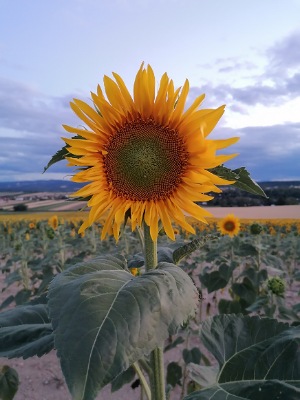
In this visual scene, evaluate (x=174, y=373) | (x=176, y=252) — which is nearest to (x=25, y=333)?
(x=176, y=252)

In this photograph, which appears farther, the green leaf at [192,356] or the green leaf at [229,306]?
the green leaf at [229,306]

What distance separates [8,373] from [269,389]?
5.81 feet

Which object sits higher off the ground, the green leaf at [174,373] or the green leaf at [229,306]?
the green leaf at [229,306]

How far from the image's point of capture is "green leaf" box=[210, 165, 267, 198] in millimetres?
1356

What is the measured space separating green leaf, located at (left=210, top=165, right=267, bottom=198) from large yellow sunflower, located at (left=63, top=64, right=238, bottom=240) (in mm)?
50

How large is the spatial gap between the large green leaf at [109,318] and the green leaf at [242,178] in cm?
39

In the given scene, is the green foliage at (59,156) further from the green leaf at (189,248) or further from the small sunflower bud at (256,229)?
the small sunflower bud at (256,229)

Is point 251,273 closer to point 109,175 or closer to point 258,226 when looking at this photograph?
point 258,226

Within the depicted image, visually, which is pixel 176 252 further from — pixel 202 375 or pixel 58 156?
pixel 58 156

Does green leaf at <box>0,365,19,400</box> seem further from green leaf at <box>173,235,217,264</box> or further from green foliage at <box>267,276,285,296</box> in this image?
green foliage at <box>267,276,285,296</box>

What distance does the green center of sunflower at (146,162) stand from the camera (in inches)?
58.4

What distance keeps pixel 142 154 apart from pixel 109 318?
0.70 m

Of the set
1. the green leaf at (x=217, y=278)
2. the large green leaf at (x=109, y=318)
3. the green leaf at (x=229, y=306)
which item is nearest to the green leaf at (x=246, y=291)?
the green leaf at (x=217, y=278)

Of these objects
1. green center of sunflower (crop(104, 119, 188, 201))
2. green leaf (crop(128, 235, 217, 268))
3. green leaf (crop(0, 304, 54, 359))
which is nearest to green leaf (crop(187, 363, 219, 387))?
green leaf (crop(128, 235, 217, 268))
